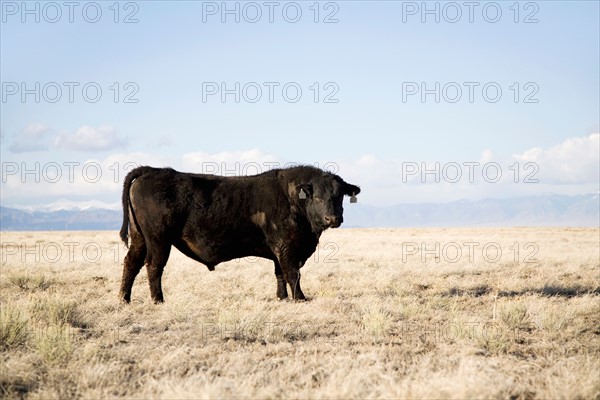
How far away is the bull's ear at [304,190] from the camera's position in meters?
11.8

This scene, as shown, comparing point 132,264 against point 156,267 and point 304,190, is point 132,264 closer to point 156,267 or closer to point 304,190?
point 156,267

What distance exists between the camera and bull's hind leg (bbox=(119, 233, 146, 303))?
11.6 metres

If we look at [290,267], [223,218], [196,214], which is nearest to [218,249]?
[223,218]

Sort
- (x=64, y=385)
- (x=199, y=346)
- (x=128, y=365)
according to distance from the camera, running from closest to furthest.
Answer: (x=64, y=385)
(x=128, y=365)
(x=199, y=346)

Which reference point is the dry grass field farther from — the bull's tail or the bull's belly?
the bull's tail

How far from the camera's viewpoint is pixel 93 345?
6562mm

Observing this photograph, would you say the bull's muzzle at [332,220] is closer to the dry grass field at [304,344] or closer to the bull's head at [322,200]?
the bull's head at [322,200]

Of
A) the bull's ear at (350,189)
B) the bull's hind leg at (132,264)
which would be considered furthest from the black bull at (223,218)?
the bull's ear at (350,189)

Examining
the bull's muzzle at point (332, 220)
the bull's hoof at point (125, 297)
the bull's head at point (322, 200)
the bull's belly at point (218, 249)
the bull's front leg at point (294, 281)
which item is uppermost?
the bull's head at point (322, 200)

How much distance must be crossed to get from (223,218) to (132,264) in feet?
7.09

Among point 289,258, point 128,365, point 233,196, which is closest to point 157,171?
point 233,196

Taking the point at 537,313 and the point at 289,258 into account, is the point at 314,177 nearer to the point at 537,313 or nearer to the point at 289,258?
the point at 289,258

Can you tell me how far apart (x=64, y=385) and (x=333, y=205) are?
7262 millimetres

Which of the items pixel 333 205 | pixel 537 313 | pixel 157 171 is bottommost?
pixel 537 313
